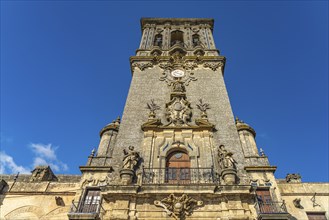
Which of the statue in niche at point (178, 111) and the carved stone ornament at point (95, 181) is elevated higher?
the statue in niche at point (178, 111)

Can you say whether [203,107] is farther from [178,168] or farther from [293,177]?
[293,177]

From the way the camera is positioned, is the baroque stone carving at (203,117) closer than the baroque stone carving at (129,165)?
No

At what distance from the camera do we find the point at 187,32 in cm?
2811

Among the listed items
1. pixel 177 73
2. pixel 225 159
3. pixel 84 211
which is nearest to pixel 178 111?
pixel 225 159

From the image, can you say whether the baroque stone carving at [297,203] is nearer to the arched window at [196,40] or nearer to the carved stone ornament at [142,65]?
the carved stone ornament at [142,65]

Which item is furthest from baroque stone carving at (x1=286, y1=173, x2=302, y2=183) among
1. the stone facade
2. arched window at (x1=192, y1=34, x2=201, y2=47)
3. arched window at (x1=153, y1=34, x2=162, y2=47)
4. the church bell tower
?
arched window at (x1=153, y1=34, x2=162, y2=47)

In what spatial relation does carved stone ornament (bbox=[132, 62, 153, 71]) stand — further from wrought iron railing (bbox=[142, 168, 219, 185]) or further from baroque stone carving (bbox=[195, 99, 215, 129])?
wrought iron railing (bbox=[142, 168, 219, 185])

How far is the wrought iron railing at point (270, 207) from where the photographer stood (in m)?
11.4

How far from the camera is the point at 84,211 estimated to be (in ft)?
38.1

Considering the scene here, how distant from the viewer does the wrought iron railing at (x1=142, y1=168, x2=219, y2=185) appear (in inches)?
495

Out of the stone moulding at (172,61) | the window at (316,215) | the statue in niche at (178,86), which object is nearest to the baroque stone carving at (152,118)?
the statue in niche at (178,86)

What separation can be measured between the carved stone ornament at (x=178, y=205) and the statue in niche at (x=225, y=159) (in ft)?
7.83

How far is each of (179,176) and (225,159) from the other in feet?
7.82

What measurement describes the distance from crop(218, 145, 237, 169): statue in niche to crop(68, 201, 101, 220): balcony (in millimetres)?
5992
